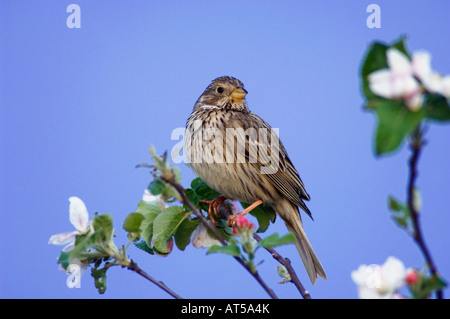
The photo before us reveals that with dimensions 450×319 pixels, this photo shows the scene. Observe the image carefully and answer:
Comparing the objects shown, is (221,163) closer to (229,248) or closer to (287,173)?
(287,173)

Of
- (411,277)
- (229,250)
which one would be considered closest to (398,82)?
(411,277)

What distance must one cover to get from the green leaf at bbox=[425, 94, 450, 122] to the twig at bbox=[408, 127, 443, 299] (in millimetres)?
33

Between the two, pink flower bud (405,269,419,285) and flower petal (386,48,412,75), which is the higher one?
flower petal (386,48,412,75)

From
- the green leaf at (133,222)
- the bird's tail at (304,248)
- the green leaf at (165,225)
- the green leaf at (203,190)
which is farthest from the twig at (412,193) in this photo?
the bird's tail at (304,248)

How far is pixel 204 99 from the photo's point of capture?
3.45 meters

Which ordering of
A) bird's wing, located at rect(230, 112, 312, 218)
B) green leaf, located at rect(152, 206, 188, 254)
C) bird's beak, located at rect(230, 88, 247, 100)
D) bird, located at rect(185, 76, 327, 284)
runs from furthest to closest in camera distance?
bird's beak, located at rect(230, 88, 247, 100), bird's wing, located at rect(230, 112, 312, 218), bird, located at rect(185, 76, 327, 284), green leaf, located at rect(152, 206, 188, 254)

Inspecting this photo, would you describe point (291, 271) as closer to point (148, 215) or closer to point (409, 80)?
point (148, 215)

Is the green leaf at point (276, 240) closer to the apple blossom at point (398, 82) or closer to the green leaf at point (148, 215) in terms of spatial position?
the apple blossom at point (398, 82)

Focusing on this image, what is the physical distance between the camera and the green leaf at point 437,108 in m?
0.89

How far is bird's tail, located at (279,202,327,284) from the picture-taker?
2.90 m

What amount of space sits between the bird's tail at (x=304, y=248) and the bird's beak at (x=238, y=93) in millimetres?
781

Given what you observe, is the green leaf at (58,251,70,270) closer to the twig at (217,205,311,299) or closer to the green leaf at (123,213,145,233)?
the green leaf at (123,213,145,233)

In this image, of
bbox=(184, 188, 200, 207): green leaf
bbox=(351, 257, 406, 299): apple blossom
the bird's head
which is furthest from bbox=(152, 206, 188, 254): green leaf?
the bird's head

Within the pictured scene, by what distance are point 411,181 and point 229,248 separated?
1.84ft
